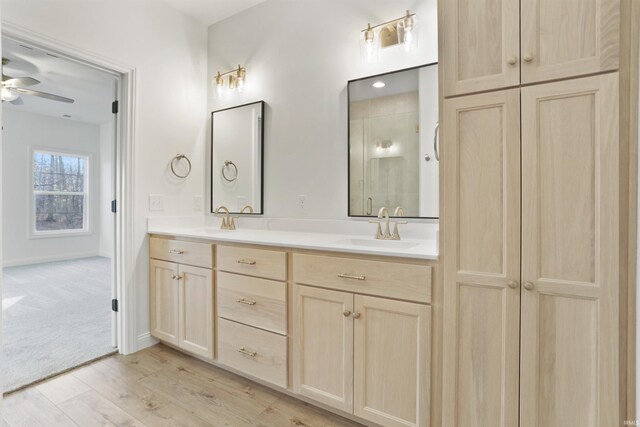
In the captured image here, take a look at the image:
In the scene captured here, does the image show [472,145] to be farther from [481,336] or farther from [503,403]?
[503,403]

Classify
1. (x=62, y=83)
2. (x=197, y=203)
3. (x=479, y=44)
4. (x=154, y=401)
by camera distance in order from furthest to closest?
(x=62, y=83), (x=197, y=203), (x=154, y=401), (x=479, y=44)

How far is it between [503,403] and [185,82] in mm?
2999

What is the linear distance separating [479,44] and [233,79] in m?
2.02

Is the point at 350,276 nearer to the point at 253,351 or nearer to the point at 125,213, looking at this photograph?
the point at 253,351

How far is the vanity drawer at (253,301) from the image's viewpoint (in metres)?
1.79

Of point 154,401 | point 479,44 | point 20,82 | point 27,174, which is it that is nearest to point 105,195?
point 27,174

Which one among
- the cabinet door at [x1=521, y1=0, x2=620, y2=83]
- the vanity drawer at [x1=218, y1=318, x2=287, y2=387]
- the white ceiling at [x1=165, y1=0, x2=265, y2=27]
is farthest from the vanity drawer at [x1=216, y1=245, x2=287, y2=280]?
the white ceiling at [x1=165, y1=0, x2=265, y2=27]

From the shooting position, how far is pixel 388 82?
6.79ft

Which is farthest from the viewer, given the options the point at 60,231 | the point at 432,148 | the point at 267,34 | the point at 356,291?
the point at 60,231

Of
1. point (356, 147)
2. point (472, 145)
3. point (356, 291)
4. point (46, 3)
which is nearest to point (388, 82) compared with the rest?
point (356, 147)

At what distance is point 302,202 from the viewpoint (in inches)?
95.7

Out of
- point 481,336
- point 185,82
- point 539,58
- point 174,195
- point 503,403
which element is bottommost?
point 503,403

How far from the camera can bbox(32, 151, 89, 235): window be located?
220 inches

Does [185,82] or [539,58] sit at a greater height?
[185,82]
